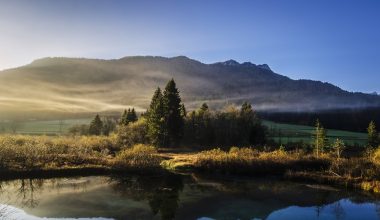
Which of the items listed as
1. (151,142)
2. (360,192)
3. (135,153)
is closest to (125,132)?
(151,142)

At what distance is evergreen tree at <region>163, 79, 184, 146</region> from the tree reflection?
3011cm

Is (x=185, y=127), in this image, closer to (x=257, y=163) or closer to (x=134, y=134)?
(x=134, y=134)

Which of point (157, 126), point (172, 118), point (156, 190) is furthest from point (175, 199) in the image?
point (172, 118)

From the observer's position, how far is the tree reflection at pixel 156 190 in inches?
1680

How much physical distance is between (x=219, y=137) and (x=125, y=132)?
66.0ft

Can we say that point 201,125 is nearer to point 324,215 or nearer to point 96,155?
point 96,155

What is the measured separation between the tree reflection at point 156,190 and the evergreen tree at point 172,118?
30.1 meters

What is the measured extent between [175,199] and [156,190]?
4.69 metres

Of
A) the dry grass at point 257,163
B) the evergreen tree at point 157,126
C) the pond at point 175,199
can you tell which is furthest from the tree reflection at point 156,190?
the evergreen tree at point 157,126

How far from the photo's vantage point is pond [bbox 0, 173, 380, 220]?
40656 mm

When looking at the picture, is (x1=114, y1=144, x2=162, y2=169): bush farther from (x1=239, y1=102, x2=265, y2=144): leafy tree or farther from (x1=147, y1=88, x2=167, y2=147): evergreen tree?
(x1=239, y1=102, x2=265, y2=144): leafy tree

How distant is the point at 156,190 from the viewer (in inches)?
2013

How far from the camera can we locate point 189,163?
68.2 meters

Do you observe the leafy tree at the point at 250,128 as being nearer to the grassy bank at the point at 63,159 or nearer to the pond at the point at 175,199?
the grassy bank at the point at 63,159
